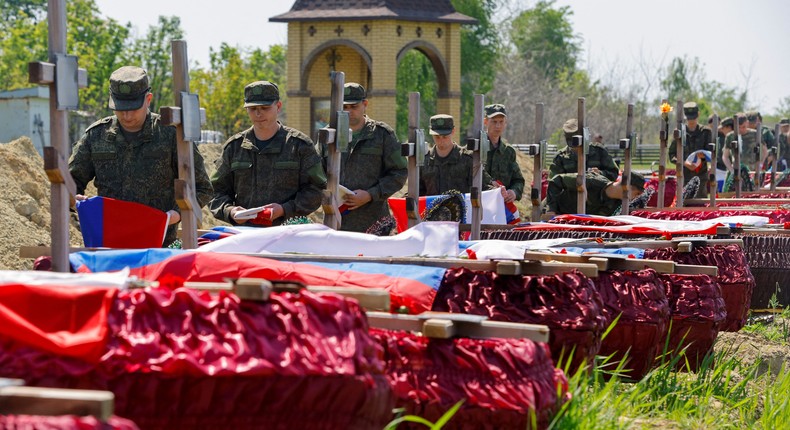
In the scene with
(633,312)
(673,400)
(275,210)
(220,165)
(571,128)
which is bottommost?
(673,400)

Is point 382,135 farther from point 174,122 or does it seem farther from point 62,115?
point 62,115

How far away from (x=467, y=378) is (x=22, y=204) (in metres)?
14.3

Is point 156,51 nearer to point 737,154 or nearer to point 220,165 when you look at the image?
point 737,154

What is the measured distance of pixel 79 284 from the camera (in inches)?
153

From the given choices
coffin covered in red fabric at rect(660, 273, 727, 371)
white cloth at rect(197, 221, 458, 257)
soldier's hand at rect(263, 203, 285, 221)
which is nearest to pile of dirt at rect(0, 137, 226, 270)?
soldier's hand at rect(263, 203, 285, 221)

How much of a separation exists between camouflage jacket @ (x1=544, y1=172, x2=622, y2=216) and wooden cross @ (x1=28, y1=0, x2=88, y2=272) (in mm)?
8612

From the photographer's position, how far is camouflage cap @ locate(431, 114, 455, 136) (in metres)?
12.1

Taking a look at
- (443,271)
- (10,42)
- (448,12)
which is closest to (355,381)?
(443,271)

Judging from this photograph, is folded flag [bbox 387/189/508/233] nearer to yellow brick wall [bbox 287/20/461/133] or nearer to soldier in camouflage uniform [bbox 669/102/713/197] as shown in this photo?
soldier in camouflage uniform [bbox 669/102/713/197]

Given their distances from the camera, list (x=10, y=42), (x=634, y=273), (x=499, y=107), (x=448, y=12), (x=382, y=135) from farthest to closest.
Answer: (x=10, y=42) → (x=448, y=12) → (x=499, y=107) → (x=382, y=135) → (x=634, y=273)

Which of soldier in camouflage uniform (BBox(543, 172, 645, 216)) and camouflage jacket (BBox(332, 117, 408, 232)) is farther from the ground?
camouflage jacket (BBox(332, 117, 408, 232))

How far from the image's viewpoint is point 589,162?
14906mm

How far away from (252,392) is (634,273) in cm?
329

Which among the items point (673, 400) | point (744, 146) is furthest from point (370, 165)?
point (744, 146)
